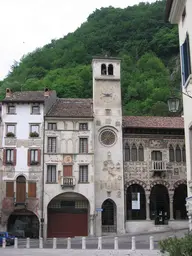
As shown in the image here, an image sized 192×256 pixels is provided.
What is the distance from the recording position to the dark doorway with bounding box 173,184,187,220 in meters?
43.2

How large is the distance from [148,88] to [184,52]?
55999 millimetres

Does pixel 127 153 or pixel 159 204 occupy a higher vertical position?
pixel 127 153

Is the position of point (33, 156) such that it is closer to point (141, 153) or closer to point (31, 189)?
point (31, 189)

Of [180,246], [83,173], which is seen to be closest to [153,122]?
[83,173]

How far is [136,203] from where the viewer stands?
139 feet

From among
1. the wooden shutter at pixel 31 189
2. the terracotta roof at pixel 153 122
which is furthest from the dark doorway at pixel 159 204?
the wooden shutter at pixel 31 189

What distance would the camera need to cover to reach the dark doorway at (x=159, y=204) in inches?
1688

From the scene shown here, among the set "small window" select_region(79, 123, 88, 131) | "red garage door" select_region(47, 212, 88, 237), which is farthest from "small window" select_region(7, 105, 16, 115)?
"red garage door" select_region(47, 212, 88, 237)

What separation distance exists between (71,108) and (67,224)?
39.3 feet

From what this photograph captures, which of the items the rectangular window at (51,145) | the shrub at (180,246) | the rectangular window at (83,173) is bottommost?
the shrub at (180,246)

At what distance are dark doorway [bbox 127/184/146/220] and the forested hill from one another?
75.1 ft

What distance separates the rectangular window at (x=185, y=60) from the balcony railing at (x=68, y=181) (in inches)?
987

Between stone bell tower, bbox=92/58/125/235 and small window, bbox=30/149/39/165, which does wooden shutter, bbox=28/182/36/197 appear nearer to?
small window, bbox=30/149/39/165

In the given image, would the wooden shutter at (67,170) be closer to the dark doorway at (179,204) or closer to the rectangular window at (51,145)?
the rectangular window at (51,145)
